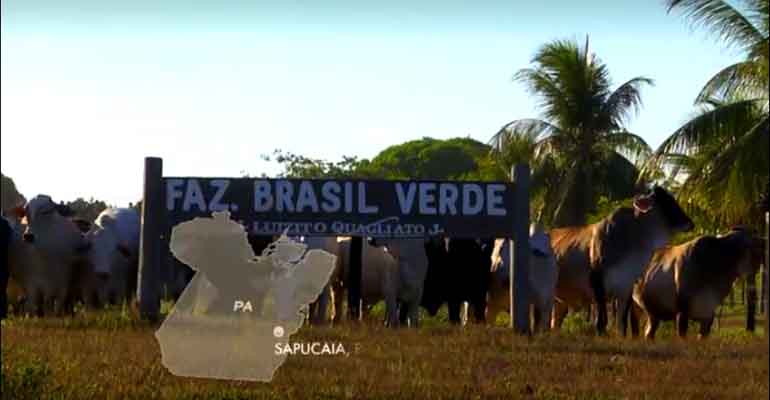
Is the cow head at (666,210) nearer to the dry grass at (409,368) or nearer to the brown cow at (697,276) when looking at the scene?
the brown cow at (697,276)

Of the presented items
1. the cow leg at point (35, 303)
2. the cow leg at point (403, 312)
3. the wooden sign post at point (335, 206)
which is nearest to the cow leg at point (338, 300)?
the cow leg at point (403, 312)

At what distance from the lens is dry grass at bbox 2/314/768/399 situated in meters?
10.2

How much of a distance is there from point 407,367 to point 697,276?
24.1 feet

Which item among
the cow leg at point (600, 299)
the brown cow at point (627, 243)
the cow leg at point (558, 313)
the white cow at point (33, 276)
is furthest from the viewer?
the cow leg at point (558, 313)

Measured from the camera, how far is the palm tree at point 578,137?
95.2 ft

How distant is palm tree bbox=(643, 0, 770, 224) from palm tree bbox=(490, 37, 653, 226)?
544cm

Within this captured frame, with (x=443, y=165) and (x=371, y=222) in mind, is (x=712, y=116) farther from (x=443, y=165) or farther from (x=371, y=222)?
(x=443, y=165)

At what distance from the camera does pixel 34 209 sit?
17.7 meters

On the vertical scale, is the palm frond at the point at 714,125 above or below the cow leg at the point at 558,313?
above

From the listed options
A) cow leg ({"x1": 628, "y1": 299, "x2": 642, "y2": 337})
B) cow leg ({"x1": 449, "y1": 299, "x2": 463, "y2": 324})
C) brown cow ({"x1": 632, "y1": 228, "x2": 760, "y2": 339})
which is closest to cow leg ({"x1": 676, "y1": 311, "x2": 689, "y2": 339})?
brown cow ({"x1": 632, "y1": 228, "x2": 760, "y2": 339})

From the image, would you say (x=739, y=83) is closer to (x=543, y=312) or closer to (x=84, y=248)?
(x=543, y=312)

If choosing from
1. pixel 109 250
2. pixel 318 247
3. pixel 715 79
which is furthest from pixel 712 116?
pixel 109 250

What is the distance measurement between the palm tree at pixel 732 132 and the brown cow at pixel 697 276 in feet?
11.7

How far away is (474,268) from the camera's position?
20.1 metres
